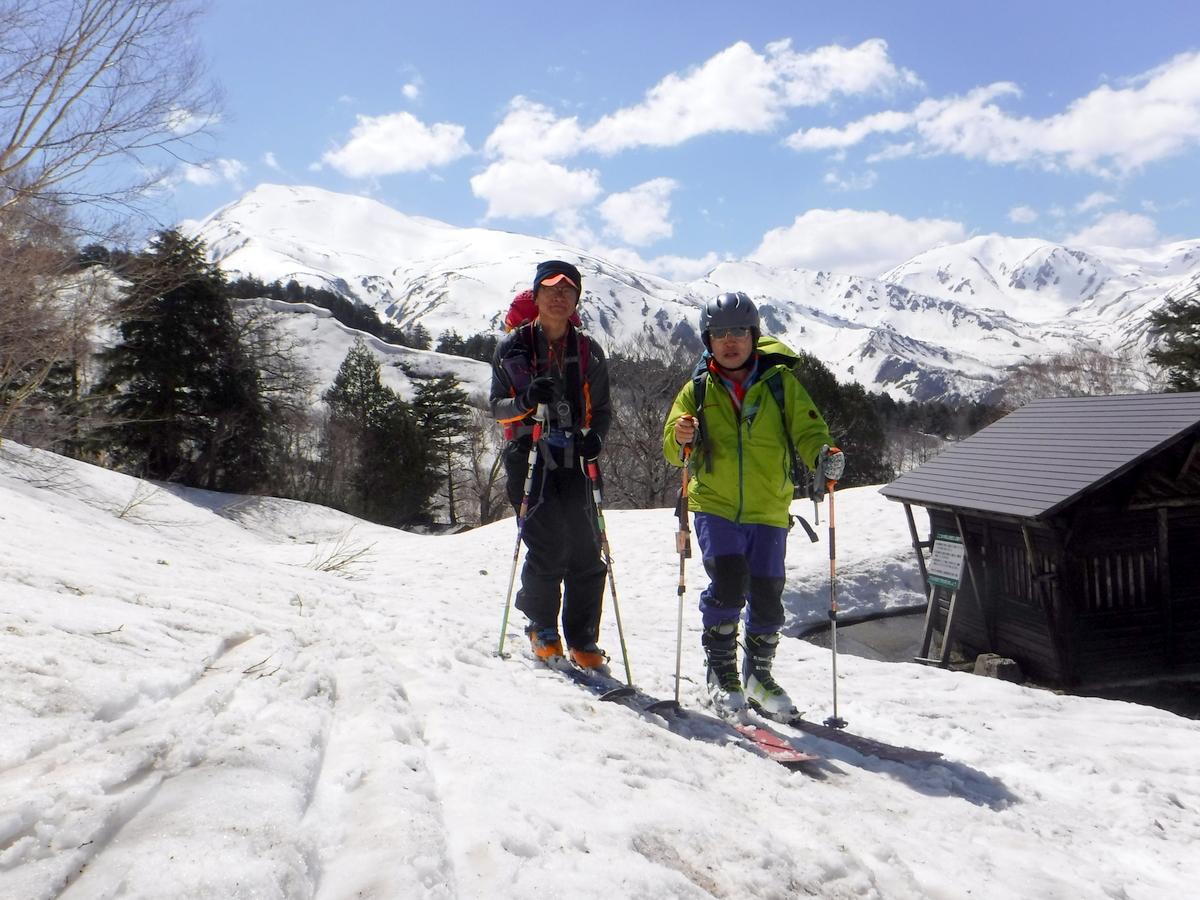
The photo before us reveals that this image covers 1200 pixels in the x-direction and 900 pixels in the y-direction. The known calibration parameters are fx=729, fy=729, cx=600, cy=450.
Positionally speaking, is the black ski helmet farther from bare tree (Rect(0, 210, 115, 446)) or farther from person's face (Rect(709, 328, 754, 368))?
bare tree (Rect(0, 210, 115, 446))

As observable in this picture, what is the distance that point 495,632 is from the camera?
555 centimetres

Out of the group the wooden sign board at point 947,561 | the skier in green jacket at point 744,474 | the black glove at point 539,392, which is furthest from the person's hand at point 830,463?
the wooden sign board at point 947,561

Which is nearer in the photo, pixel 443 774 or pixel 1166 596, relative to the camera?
pixel 443 774

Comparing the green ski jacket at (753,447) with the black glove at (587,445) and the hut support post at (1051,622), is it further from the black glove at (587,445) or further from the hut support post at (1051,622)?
the hut support post at (1051,622)

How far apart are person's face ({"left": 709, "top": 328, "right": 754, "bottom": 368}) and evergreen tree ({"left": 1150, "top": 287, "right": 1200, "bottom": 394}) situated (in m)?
27.6

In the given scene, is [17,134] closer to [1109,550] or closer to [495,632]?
[495,632]

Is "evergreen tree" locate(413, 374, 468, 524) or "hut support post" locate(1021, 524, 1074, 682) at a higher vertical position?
"evergreen tree" locate(413, 374, 468, 524)

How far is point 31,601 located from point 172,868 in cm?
214

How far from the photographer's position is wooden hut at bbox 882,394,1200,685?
880cm

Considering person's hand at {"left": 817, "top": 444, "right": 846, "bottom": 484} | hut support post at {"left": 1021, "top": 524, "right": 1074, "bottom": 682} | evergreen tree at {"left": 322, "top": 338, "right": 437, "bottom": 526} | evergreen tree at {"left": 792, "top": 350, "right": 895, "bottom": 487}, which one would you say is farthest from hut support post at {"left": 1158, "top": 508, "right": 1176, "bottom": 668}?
evergreen tree at {"left": 322, "top": 338, "right": 437, "bottom": 526}

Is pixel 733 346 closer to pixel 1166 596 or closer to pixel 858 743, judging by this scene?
pixel 858 743

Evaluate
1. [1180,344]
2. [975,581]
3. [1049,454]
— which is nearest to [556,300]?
[1049,454]

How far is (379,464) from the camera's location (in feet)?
118

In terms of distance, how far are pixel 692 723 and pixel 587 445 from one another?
1.69 m
